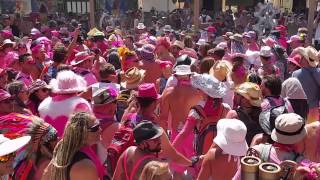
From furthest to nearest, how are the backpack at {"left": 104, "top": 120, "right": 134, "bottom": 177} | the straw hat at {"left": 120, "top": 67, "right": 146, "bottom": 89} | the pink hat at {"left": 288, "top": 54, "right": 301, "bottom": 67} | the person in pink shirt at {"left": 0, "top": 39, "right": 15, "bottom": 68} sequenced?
the person in pink shirt at {"left": 0, "top": 39, "right": 15, "bottom": 68} < the pink hat at {"left": 288, "top": 54, "right": 301, "bottom": 67} < the straw hat at {"left": 120, "top": 67, "right": 146, "bottom": 89} < the backpack at {"left": 104, "top": 120, "right": 134, "bottom": 177}

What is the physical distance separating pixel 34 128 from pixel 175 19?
15569 mm

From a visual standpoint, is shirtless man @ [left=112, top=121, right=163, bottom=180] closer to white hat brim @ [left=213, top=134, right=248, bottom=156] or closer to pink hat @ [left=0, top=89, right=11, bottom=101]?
white hat brim @ [left=213, top=134, right=248, bottom=156]

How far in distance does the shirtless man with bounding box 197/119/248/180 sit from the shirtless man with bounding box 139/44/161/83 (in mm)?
3238

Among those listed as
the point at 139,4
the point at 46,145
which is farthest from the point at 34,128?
the point at 139,4

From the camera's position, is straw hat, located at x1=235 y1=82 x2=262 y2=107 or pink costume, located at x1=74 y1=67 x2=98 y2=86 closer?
straw hat, located at x1=235 y1=82 x2=262 y2=107

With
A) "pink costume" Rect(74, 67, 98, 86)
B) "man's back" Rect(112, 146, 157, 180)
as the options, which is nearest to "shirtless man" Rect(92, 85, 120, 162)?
"man's back" Rect(112, 146, 157, 180)

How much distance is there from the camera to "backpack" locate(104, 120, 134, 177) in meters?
3.35

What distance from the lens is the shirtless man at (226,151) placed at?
10.4ft

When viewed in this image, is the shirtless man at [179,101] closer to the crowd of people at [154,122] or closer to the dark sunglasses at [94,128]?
the crowd of people at [154,122]

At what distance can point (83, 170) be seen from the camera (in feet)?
8.89

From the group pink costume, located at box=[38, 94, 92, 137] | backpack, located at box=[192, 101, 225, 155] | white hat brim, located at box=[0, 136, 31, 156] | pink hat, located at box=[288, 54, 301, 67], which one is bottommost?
backpack, located at box=[192, 101, 225, 155]

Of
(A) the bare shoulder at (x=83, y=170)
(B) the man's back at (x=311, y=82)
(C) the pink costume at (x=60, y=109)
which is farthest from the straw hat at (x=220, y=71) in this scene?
(A) the bare shoulder at (x=83, y=170)

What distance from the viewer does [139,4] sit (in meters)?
24.5

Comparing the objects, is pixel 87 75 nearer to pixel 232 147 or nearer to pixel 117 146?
pixel 117 146
